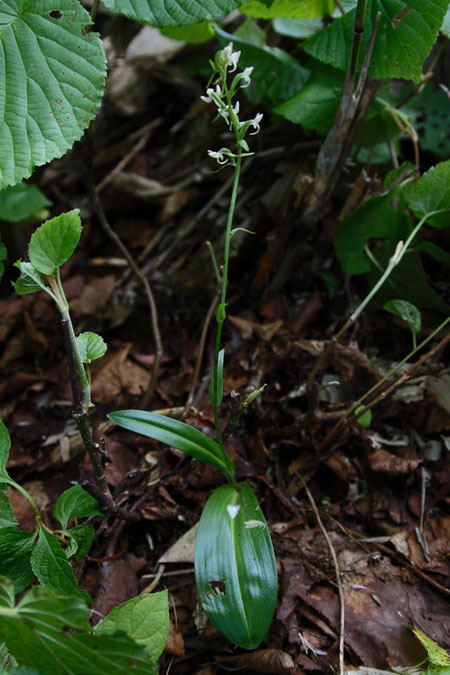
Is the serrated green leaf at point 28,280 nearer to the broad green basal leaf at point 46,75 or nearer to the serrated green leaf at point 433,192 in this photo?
the broad green basal leaf at point 46,75

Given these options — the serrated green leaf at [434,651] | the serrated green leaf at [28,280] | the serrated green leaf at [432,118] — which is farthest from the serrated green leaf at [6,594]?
the serrated green leaf at [432,118]

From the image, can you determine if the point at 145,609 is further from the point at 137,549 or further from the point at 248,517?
the point at 137,549

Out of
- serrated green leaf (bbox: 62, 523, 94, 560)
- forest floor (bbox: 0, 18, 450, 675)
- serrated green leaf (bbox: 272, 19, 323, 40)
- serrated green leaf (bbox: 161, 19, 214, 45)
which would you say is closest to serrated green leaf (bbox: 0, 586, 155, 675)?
serrated green leaf (bbox: 62, 523, 94, 560)

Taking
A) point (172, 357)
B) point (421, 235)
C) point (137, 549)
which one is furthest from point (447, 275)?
point (137, 549)

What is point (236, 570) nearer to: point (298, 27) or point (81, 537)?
point (81, 537)

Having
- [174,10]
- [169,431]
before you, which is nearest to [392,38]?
[174,10]
